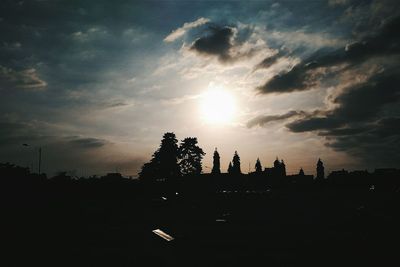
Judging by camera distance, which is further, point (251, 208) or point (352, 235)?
point (251, 208)

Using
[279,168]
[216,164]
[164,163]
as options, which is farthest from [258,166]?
[164,163]

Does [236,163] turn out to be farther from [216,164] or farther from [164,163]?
[164,163]

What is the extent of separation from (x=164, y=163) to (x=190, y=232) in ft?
152

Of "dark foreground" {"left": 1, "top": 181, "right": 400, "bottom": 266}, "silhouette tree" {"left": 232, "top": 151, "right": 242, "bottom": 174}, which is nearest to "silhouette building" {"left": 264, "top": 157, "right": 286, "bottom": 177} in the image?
"silhouette tree" {"left": 232, "top": 151, "right": 242, "bottom": 174}

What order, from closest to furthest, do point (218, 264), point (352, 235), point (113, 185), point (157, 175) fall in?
point (218, 264)
point (352, 235)
point (113, 185)
point (157, 175)

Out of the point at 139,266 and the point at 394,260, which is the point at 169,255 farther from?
the point at 394,260

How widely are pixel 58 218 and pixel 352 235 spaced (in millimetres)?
17741

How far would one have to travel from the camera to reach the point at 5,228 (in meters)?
13.8

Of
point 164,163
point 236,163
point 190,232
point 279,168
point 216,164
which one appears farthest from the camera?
point 279,168

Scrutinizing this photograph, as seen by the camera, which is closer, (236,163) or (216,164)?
(216,164)

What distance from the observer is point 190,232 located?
1647cm

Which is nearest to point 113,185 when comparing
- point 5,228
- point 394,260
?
point 5,228

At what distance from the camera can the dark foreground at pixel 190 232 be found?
833 centimetres

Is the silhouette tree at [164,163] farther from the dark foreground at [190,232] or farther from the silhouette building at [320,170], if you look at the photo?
the silhouette building at [320,170]
